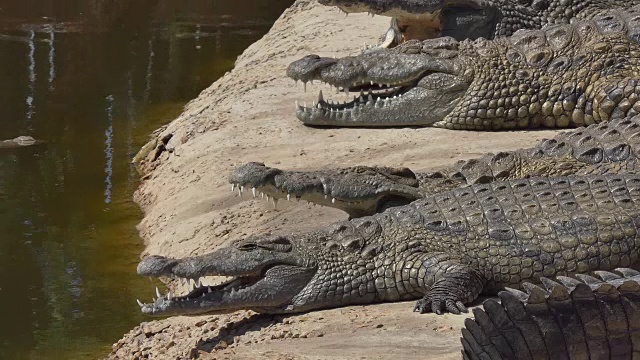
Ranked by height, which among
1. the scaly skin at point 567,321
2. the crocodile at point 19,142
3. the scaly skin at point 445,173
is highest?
the scaly skin at point 567,321

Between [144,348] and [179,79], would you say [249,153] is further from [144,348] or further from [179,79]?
[179,79]

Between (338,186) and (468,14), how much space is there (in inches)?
148

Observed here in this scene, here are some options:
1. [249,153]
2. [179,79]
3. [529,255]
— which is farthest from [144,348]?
[179,79]

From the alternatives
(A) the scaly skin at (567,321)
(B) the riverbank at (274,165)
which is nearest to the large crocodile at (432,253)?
(B) the riverbank at (274,165)

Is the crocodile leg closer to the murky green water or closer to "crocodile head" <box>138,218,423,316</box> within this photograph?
"crocodile head" <box>138,218,423,316</box>

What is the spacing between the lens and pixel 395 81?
8.38 m

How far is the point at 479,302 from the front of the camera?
18.3ft

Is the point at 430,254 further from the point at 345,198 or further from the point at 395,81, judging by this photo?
the point at 395,81

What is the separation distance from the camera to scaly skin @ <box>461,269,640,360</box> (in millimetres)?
4219

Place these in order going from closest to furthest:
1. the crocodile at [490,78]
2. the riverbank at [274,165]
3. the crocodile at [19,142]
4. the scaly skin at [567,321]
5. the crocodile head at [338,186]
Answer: the scaly skin at [567,321] < the riverbank at [274,165] < the crocodile head at [338,186] < the crocodile at [490,78] < the crocodile at [19,142]

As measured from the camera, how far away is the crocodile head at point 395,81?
8.31m

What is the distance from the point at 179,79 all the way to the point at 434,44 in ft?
16.2

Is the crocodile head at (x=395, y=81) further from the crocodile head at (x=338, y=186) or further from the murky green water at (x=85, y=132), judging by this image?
the crocodile head at (x=338, y=186)

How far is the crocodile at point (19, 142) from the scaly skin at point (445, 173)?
4702 mm
